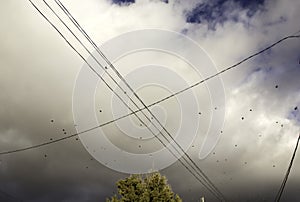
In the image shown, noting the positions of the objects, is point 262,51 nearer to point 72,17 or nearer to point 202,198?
point 72,17

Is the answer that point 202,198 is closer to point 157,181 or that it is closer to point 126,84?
point 157,181

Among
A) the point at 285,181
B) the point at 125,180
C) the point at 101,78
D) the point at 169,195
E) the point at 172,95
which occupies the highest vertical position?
the point at 125,180

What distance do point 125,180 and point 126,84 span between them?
2107cm

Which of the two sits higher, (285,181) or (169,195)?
(169,195)

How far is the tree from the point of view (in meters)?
31.3

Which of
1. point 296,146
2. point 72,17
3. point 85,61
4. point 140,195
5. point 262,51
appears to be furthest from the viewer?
point 140,195

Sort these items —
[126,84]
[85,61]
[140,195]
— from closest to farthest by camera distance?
Result: [85,61], [126,84], [140,195]

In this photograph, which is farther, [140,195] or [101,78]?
[140,195]

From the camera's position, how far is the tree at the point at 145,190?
31.3 m

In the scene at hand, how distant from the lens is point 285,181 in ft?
68.7

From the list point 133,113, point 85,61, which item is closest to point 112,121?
point 133,113

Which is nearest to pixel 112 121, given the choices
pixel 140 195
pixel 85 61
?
pixel 85 61

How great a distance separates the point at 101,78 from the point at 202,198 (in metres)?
23.5

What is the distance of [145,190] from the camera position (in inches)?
1260
